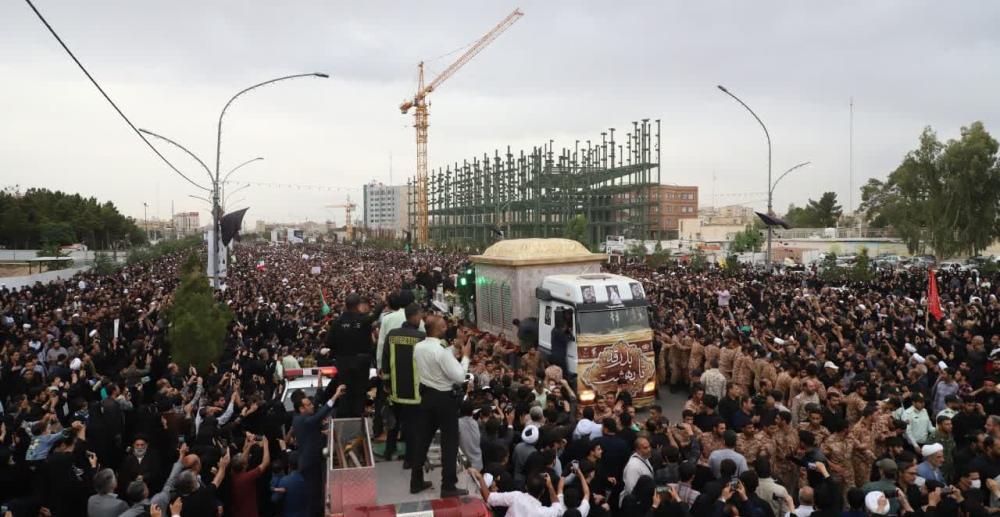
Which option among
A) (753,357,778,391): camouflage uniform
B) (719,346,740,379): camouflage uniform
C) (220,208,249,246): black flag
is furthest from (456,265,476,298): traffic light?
(220,208,249,246): black flag

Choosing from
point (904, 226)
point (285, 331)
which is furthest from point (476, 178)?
point (285, 331)

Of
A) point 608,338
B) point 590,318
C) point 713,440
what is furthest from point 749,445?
point 590,318

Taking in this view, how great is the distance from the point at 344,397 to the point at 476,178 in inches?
3448

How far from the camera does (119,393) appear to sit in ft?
27.7

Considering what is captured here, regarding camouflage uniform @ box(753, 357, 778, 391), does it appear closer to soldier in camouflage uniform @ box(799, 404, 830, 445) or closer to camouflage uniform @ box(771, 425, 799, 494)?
camouflage uniform @ box(771, 425, 799, 494)

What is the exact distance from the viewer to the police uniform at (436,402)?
534cm

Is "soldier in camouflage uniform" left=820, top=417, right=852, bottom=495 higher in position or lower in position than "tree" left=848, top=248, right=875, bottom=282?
lower

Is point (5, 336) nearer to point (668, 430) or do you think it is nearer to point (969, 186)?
point (668, 430)

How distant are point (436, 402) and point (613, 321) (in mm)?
7508

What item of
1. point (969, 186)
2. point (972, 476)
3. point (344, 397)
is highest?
point (969, 186)

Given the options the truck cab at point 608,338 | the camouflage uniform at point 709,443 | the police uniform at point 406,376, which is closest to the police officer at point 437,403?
the police uniform at point 406,376

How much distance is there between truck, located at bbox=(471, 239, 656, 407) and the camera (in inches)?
477

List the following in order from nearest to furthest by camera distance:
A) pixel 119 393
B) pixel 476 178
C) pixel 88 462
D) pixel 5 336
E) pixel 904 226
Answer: pixel 88 462 → pixel 119 393 → pixel 5 336 → pixel 904 226 → pixel 476 178

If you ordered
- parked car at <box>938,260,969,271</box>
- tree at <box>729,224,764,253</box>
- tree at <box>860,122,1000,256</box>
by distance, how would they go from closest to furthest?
parked car at <box>938,260,969,271</box> → tree at <box>860,122,1000,256</box> → tree at <box>729,224,764,253</box>
